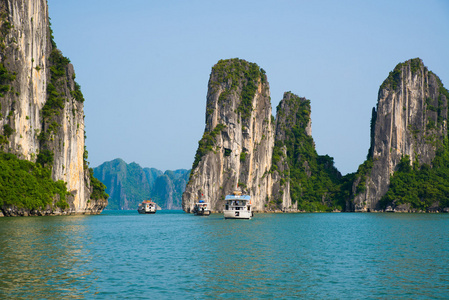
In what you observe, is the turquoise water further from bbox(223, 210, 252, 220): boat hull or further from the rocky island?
the rocky island

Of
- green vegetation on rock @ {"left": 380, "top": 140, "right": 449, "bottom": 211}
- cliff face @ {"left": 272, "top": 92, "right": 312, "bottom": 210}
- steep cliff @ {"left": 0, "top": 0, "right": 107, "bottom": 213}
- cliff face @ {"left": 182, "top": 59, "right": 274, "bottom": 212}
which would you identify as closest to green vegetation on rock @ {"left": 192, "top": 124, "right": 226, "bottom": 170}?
cliff face @ {"left": 182, "top": 59, "right": 274, "bottom": 212}

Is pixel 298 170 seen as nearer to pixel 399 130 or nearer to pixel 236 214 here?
pixel 399 130

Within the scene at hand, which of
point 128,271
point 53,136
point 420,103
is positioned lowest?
point 128,271

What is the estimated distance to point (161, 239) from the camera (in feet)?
160

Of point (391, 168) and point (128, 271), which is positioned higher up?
point (391, 168)

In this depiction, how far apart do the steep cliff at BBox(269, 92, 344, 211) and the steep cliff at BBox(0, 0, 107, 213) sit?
235ft

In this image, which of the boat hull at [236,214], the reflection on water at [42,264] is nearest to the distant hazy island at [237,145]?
the boat hull at [236,214]

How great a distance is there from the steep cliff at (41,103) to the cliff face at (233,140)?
32.9 m

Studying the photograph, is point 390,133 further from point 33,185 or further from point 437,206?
point 33,185

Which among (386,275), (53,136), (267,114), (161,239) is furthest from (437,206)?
(386,275)

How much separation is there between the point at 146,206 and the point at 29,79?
225 feet

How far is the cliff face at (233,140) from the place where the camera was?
5217 inches

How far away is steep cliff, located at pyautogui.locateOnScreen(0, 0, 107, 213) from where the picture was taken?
265 ft

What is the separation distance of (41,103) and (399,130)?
114 m
